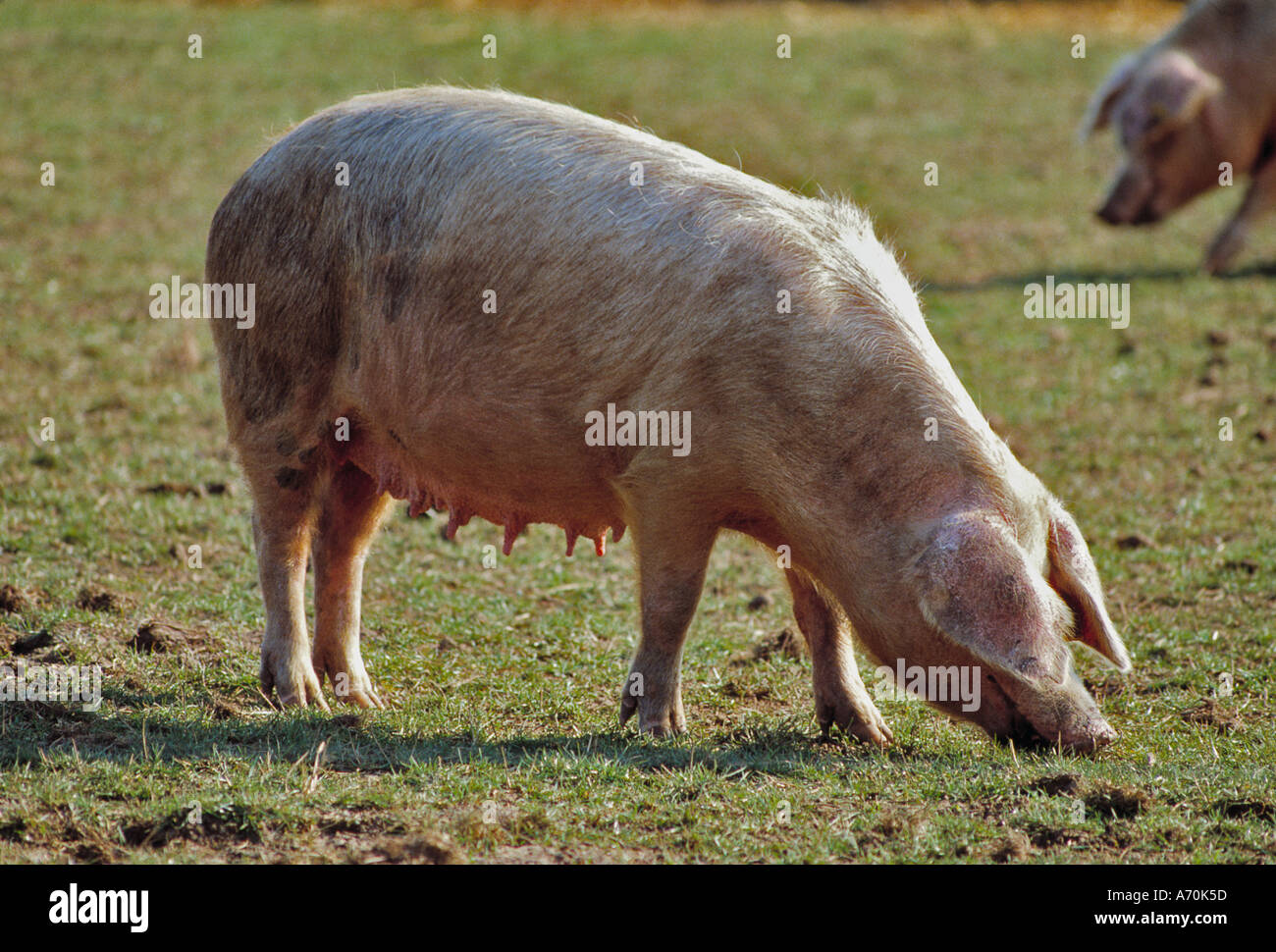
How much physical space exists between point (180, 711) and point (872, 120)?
43.2 ft

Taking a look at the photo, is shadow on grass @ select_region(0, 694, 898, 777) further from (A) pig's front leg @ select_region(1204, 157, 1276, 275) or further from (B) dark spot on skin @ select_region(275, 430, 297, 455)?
(A) pig's front leg @ select_region(1204, 157, 1276, 275)

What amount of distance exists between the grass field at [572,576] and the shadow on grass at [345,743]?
2 centimetres

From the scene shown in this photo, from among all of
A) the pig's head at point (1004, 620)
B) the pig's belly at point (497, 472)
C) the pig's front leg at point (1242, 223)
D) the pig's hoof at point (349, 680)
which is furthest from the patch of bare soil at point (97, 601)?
the pig's front leg at point (1242, 223)

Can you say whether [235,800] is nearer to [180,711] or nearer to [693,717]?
[180,711]

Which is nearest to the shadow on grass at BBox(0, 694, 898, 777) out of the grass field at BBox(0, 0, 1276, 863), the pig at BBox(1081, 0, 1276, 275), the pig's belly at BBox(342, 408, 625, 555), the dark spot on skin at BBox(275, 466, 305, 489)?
the grass field at BBox(0, 0, 1276, 863)

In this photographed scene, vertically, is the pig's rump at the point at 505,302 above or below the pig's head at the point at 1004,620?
above

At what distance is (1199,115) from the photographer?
13734mm

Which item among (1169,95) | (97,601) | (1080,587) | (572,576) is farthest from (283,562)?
(1169,95)

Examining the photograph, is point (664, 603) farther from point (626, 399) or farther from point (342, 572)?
point (342, 572)

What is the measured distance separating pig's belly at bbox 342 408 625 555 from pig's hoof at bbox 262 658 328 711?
2.41ft

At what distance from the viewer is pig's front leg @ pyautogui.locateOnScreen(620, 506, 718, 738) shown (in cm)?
531

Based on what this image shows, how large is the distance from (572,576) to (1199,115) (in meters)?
8.83

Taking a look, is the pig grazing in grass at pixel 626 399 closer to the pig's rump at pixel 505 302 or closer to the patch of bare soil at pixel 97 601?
the pig's rump at pixel 505 302

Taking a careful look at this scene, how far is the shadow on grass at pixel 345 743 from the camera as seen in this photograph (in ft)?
16.4
